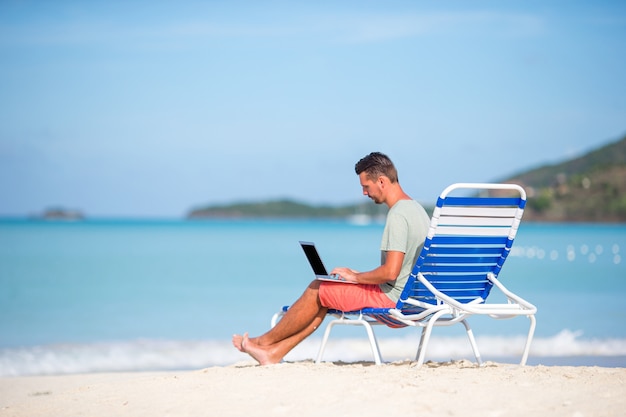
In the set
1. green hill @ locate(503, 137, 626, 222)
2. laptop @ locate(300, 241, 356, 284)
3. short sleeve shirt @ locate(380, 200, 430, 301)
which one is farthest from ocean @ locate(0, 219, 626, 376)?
green hill @ locate(503, 137, 626, 222)

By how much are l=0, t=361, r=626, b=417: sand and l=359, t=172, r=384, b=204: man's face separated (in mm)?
1037

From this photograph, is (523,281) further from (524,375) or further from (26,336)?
(524,375)

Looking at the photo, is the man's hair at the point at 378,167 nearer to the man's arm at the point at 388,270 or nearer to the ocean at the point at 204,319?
the man's arm at the point at 388,270

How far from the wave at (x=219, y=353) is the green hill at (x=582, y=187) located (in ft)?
278

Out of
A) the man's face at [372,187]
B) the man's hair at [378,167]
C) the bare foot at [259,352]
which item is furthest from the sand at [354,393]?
the man's hair at [378,167]

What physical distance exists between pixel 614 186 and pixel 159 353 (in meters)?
93.3

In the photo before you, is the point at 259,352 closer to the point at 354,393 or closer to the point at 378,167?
the point at 354,393

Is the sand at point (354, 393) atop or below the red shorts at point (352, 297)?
below

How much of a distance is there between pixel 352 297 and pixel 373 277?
248 millimetres

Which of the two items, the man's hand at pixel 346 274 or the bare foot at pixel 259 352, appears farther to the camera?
the bare foot at pixel 259 352

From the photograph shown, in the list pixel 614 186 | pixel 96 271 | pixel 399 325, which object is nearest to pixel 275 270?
pixel 96 271

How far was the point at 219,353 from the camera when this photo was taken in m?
10.2

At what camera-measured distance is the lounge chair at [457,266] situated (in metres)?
5.52

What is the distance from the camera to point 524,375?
5363 mm
